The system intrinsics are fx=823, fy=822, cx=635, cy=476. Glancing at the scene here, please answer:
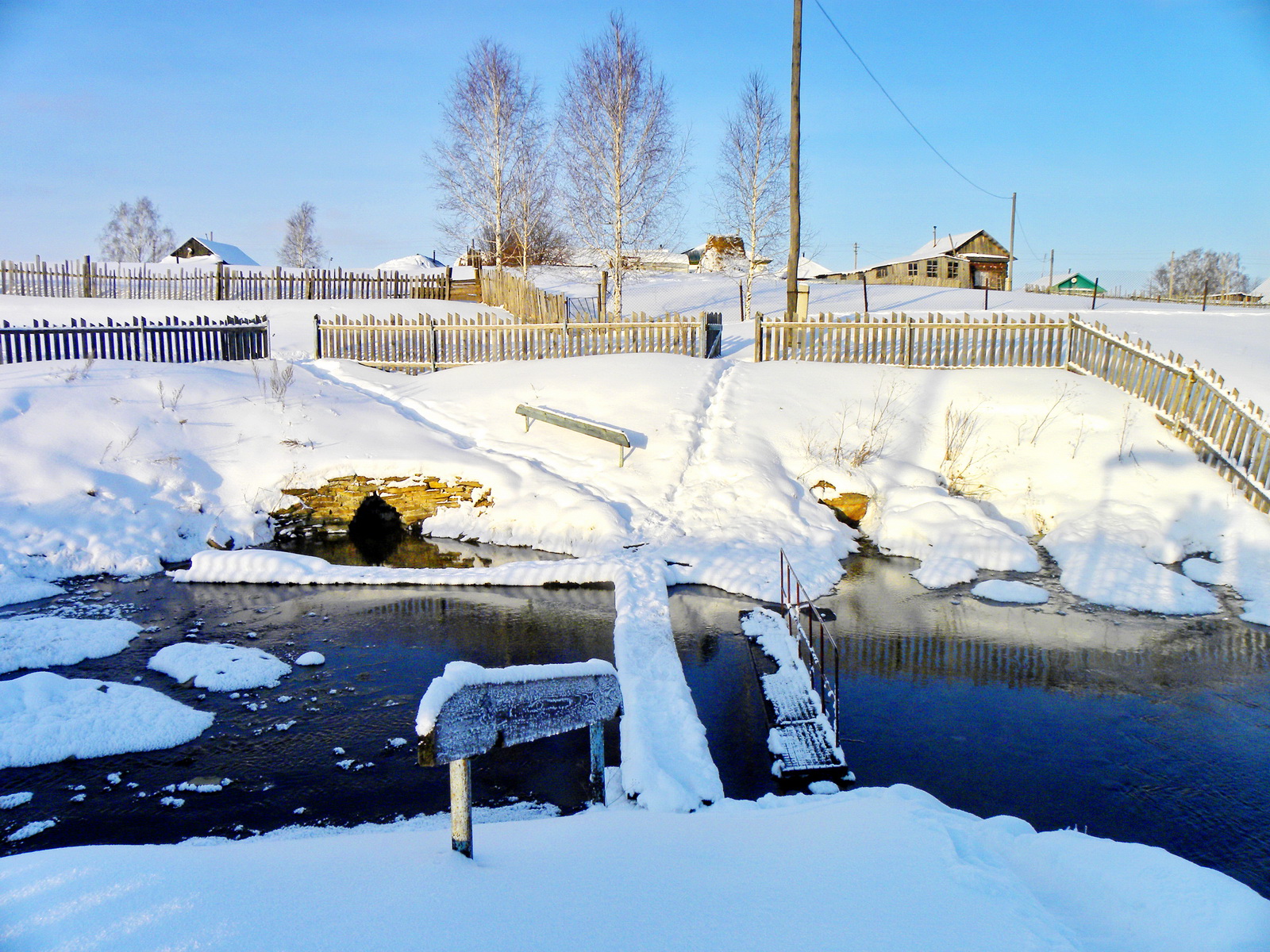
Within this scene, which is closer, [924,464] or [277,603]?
[277,603]

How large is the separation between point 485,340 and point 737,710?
14.2 meters

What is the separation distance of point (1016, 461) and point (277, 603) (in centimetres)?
1143

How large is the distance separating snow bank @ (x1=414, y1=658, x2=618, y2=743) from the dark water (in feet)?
4.64

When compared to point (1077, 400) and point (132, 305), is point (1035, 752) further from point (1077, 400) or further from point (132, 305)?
point (132, 305)

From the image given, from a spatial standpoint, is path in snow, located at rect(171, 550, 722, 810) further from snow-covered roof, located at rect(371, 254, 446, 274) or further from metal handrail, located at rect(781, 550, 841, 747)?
snow-covered roof, located at rect(371, 254, 446, 274)

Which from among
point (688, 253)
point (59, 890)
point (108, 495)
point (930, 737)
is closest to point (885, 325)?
point (930, 737)

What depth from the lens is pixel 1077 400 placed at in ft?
47.3

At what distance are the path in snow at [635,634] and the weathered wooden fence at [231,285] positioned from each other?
22335 mm

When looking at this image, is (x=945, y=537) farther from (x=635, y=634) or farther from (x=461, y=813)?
(x=461, y=813)

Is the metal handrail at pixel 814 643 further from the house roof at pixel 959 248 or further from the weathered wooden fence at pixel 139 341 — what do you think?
the house roof at pixel 959 248

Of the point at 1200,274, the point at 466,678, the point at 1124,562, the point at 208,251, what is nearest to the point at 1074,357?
the point at 1124,562

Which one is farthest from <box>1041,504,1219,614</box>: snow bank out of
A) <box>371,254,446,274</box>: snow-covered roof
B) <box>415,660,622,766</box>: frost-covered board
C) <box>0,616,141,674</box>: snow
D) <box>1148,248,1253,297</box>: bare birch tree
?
<box>1148,248,1253,297</box>: bare birch tree

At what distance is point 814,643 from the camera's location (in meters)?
8.80

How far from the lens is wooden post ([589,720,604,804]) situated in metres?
5.18
